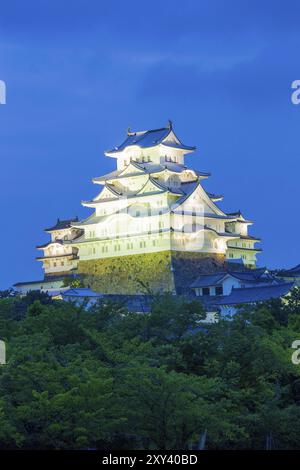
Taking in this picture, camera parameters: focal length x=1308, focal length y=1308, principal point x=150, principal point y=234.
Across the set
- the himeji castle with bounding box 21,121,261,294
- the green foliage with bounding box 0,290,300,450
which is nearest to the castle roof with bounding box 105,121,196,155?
the himeji castle with bounding box 21,121,261,294

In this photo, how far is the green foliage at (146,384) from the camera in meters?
31.1

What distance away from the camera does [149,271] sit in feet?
232

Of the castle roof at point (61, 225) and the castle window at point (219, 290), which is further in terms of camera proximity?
the castle roof at point (61, 225)

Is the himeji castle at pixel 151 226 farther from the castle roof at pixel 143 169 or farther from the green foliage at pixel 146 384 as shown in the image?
the green foliage at pixel 146 384

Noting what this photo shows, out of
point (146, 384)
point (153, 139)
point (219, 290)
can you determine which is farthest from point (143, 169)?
point (146, 384)

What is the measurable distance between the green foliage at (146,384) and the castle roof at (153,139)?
3619 centimetres

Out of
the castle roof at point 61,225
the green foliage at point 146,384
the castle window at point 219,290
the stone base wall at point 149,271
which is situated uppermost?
the castle roof at point 61,225

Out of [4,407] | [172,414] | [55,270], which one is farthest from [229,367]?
[55,270]

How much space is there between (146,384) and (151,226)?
40.9m

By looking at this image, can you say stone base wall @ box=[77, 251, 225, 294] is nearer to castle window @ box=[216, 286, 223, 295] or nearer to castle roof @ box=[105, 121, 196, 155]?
castle window @ box=[216, 286, 223, 295]

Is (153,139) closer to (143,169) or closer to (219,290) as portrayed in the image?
(143,169)

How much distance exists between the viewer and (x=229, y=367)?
34719mm

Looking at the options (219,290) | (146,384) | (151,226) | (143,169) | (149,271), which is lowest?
(146,384)

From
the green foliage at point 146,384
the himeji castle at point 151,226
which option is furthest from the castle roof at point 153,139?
the green foliage at point 146,384
